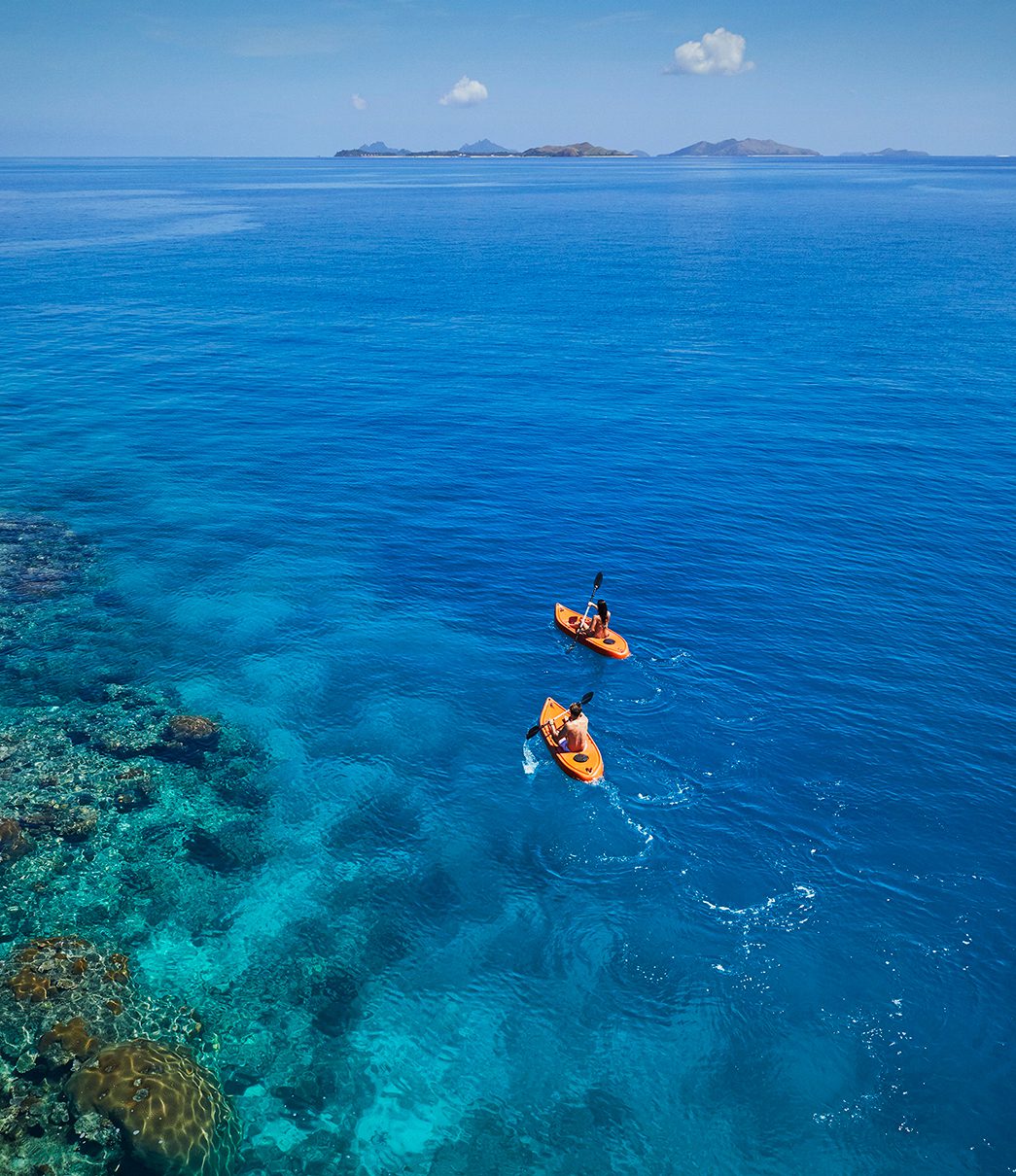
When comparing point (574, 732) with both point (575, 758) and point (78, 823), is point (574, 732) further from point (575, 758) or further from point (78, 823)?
point (78, 823)

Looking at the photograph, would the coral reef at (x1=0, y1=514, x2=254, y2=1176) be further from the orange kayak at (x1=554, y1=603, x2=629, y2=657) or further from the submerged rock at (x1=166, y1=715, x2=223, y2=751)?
the orange kayak at (x1=554, y1=603, x2=629, y2=657)

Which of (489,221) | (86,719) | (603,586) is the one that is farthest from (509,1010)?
(489,221)

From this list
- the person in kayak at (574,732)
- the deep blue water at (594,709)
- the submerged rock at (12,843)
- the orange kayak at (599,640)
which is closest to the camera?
the deep blue water at (594,709)

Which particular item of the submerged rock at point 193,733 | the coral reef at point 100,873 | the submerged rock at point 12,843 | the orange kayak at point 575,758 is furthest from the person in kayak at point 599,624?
the submerged rock at point 12,843

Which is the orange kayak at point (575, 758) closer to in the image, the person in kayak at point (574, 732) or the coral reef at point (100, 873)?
the person in kayak at point (574, 732)

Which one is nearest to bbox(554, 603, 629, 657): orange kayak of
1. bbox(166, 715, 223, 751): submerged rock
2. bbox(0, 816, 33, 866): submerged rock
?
bbox(166, 715, 223, 751): submerged rock

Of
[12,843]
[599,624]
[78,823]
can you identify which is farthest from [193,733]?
[599,624]

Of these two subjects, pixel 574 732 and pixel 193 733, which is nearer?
pixel 574 732

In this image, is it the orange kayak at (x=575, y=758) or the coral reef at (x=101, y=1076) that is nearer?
the coral reef at (x=101, y=1076)
